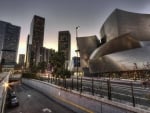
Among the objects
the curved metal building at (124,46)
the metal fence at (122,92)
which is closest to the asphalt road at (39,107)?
the metal fence at (122,92)

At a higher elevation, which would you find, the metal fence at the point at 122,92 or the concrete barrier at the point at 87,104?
the metal fence at the point at 122,92

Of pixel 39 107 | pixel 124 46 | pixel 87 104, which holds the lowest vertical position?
pixel 39 107

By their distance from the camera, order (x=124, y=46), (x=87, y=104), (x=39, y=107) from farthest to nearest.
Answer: (x=124, y=46) → (x=39, y=107) → (x=87, y=104)

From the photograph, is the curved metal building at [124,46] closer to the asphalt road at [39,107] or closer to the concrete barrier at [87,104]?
the concrete barrier at [87,104]

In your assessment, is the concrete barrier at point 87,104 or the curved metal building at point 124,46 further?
the curved metal building at point 124,46

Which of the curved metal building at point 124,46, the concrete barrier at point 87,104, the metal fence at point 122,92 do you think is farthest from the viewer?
the curved metal building at point 124,46

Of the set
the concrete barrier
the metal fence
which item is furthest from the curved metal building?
the concrete barrier

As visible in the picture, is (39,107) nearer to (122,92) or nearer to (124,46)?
(122,92)

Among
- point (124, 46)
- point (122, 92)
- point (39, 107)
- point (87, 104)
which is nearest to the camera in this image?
point (87, 104)

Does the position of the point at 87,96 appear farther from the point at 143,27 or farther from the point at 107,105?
the point at 143,27

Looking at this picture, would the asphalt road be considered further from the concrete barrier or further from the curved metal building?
the curved metal building

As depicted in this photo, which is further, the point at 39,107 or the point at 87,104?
the point at 39,107

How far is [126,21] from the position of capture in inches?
2879

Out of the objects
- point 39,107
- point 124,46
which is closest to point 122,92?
point 39,107
